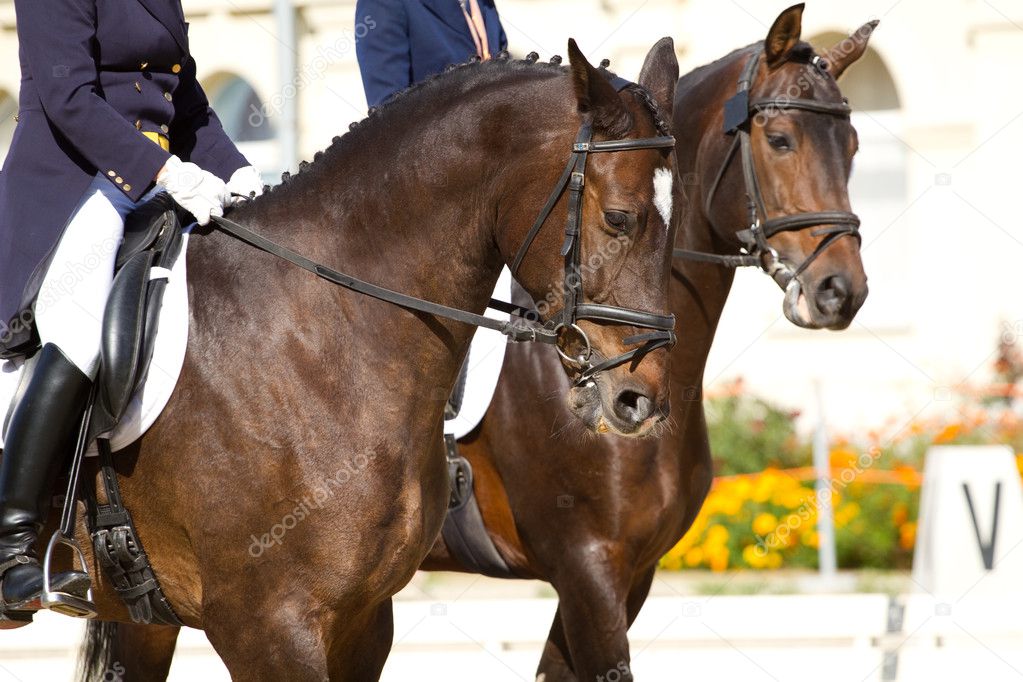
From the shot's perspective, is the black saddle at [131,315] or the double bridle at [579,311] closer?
the double bridle at [579,311]

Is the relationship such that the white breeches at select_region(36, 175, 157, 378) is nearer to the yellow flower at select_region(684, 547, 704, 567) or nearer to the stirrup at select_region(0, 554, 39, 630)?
the stirrup at select_region(0, 554, 39, 630)

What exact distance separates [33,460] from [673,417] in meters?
2.02

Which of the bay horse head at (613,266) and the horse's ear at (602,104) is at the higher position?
the horse's ear at (602,104)

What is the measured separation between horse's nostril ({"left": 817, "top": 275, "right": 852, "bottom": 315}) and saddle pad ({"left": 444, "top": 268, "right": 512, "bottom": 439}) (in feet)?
3.49

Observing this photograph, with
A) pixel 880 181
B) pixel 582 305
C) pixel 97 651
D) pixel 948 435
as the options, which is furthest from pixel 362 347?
pixel 880 181

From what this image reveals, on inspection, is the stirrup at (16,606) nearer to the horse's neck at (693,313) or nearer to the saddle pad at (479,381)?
the saddle pad at (479,381)

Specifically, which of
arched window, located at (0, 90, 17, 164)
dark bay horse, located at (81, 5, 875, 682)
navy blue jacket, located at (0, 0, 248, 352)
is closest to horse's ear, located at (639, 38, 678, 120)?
dark bay horse, located at (81, 5, 875, 682)

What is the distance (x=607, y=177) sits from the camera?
9.61 ft

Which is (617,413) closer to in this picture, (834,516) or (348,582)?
(348,582)

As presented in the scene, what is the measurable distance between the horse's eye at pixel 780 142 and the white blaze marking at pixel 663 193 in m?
1.33

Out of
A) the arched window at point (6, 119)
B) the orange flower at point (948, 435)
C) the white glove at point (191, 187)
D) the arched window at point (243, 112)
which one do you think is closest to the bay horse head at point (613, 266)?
the white glove at point (191, 187)

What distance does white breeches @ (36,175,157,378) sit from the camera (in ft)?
10.2

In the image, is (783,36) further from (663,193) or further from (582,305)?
(582,305)

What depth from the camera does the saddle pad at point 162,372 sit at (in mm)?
3111
